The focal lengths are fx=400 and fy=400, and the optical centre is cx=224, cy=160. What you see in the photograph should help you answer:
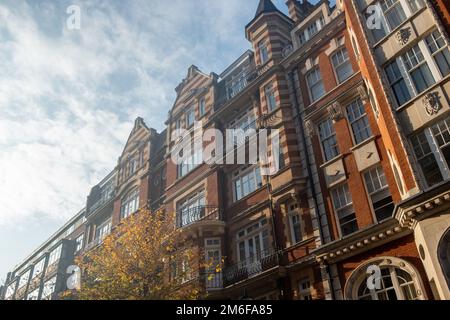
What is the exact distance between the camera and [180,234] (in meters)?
22.9

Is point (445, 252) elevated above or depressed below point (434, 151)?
below

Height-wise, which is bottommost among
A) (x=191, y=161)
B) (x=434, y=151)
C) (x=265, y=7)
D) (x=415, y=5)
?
(x=434, y=151)

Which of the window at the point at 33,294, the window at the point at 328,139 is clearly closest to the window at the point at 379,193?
the window at the point at 328,139

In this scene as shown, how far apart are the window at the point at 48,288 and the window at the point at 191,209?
69.6 feet

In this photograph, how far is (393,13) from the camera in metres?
16.9

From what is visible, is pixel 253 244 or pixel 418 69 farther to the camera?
pixel 253 244

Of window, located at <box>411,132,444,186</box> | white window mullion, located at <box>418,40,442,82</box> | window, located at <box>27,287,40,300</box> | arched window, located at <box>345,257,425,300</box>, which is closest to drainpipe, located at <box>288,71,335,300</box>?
arched window, located at <box>345,257,425,300</box>

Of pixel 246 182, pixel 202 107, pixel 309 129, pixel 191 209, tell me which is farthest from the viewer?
pixel 202 107

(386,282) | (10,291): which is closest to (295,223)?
(386,282)

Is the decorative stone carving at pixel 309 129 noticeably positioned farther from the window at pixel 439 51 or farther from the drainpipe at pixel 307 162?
the window at pixel 439 51

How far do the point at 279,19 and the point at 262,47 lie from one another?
2.37m

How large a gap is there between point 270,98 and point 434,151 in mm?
11485

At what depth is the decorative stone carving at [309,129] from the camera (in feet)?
66.3

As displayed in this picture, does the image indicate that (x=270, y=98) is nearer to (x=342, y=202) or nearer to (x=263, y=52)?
(x=263, y=52)
